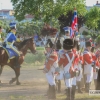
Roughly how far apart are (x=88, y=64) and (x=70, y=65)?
2.43m

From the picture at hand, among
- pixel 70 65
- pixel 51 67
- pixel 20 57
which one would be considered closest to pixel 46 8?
pixel 20 57

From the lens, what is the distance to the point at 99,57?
12.5 metres

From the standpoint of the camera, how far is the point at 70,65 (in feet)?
32.7

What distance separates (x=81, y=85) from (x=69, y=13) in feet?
58.5

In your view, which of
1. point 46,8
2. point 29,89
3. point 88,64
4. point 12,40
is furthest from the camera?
point 46,8

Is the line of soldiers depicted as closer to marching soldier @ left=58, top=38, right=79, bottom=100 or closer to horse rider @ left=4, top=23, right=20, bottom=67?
marching soldier @ left=58, top=38, right=79, bottom=100

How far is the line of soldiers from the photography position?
9.97 metres

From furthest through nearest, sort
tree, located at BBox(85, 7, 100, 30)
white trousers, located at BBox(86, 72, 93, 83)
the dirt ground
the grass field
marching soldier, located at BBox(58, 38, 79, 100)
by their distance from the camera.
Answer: tree, located at BBox(85, 7, 100, 30) < white trousers, located at BBox(86, 72, 93, 83) < the dirt ground < the grass field < marching soldier, located at BBox(58, 38, 79, 100)

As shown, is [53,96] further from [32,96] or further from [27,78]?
[27,78]

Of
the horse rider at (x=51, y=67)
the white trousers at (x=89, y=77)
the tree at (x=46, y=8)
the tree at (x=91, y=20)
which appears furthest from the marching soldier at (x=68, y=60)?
the tree at (x=91, y=20)

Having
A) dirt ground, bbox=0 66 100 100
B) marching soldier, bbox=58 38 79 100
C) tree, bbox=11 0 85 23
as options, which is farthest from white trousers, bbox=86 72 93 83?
tree, bbox=11 0 85 23

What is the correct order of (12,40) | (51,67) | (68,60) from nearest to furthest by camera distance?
1. (68,60)
2. (51,67)
3. (12,40)

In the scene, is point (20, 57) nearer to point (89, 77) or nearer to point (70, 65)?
point (89, 77)

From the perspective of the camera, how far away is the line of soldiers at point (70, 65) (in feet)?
32.7
